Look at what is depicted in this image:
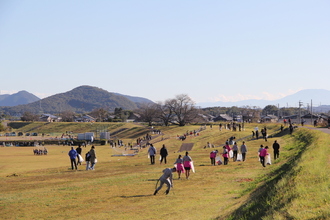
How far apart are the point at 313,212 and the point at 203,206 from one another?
6.50m

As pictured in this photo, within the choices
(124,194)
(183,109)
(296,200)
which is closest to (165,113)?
(183,109)

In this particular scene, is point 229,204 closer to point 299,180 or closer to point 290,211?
point 299,180

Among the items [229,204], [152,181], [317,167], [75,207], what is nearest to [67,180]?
[152,181]

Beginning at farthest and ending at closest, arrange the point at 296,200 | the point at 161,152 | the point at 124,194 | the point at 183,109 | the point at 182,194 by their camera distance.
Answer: the point at 183,109, the point at 161,152, the point at 124,194, the point at 182,194, the point at 296,200

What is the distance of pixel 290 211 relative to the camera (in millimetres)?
9656

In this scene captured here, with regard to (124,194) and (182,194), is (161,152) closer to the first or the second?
(124,194)

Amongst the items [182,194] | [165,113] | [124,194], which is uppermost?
[165,113]

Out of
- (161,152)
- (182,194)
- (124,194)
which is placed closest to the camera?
(182,194)

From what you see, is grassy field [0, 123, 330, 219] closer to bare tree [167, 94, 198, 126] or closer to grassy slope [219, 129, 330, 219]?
grassy slope [219, 129, 330, 219]

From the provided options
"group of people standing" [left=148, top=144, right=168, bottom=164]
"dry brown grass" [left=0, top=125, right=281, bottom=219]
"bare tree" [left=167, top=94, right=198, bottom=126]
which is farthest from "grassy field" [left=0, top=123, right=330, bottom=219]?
"bare tree" [left=167, top=94, right=198, bottom=126]

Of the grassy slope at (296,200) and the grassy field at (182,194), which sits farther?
the grassy field at (182,194)

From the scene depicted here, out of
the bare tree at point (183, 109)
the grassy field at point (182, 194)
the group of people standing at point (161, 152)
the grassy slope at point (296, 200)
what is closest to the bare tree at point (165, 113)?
the bare tree at point (183, 109)

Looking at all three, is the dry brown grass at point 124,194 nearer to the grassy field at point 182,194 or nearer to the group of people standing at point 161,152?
the grassy field at point 182,194

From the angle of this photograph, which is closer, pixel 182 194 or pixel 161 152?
pixel 182 194
